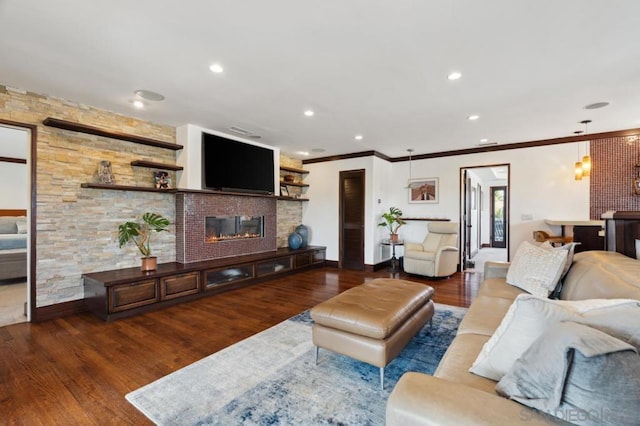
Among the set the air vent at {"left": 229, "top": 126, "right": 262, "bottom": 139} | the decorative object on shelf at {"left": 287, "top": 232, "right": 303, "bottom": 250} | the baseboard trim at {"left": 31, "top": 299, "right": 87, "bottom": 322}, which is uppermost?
the air vent at {"left": 229, "top": 126, "right": 262, "bottom": 139}

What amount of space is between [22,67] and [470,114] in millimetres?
5003

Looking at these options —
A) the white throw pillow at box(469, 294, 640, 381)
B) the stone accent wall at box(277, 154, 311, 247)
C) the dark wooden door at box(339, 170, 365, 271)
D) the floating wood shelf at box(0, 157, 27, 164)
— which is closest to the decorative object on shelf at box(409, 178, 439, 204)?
the dark wooden door at box(339, 170, 365, 271)

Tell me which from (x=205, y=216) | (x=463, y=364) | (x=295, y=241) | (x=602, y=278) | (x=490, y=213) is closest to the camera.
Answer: (x=463, y=364)

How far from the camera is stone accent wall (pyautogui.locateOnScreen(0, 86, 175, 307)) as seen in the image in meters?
3.39

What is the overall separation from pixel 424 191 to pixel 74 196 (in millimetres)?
6221

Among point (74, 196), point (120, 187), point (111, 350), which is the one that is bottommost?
point (111, 350)

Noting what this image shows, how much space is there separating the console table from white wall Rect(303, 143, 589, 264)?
192 cm

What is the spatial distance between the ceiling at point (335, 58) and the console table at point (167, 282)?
2153 mm

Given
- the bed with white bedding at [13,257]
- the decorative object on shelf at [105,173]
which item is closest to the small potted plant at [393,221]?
the decorative object on shelf at [105,173]

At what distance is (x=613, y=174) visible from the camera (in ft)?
16.1

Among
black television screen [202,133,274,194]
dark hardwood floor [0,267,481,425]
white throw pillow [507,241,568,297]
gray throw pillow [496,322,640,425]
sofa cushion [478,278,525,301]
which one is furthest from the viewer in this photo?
black television screen [202,133,274,194]

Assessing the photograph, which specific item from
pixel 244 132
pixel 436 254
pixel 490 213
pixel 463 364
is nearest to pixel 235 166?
pixel 244 132

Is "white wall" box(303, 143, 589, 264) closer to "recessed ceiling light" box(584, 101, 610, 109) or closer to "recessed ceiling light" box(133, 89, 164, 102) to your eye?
"recessed ceiling light" box(584, 101, 610, 109)

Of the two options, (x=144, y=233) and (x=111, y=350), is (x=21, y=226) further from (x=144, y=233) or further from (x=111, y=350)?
(x=111, y=350)
